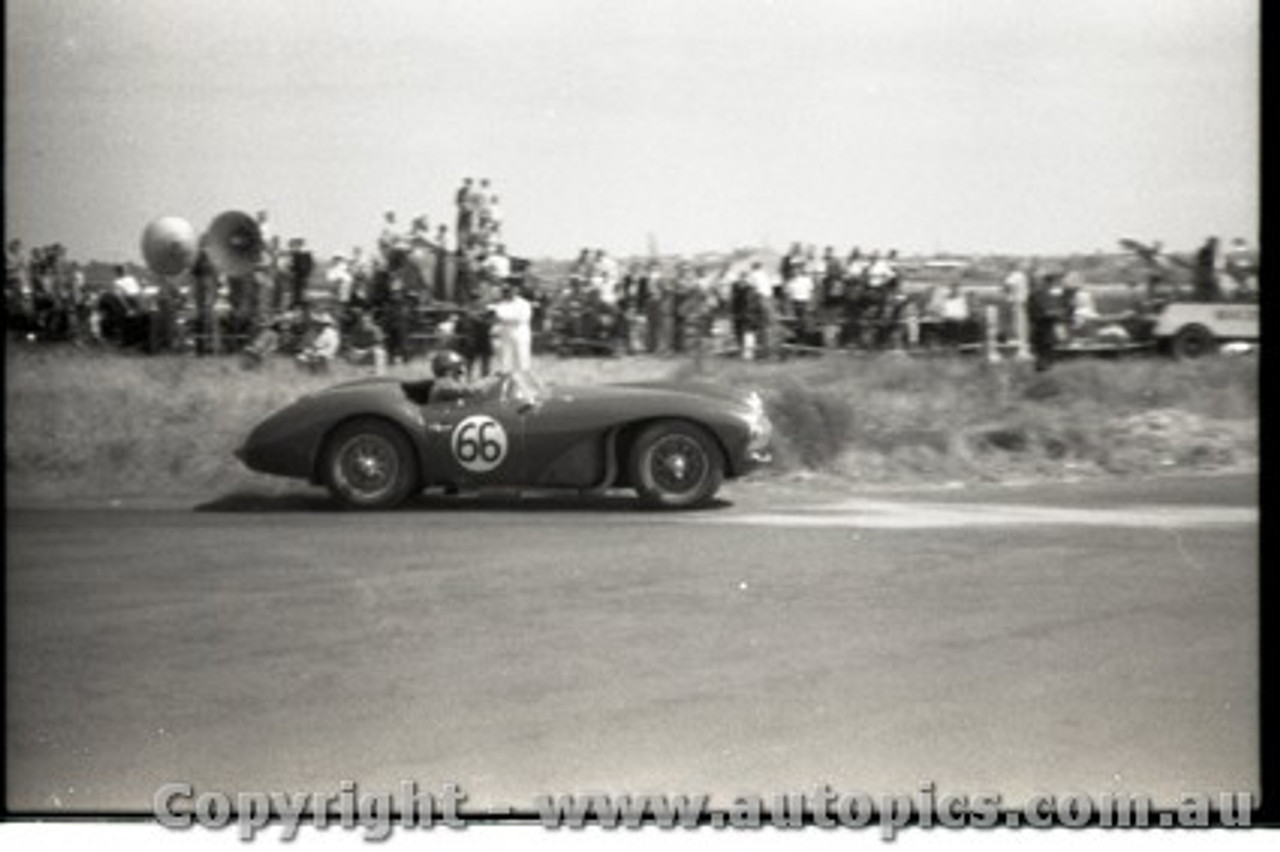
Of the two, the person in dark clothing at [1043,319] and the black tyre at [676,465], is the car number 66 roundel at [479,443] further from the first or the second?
the person in dark clothing at [1043,319]

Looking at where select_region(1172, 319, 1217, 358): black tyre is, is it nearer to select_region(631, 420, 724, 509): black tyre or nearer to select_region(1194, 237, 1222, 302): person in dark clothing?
select_region(1194, 237, 1222, 302): person in dark clothing

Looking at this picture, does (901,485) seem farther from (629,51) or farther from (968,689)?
(629,51)

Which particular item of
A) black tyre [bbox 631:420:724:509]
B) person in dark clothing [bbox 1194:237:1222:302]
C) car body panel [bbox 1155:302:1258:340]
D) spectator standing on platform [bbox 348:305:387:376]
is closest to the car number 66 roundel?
spectator standing on platform [bbox 348:305:387:376]

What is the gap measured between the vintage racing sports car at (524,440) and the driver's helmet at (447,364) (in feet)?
0.21

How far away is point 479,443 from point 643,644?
1281 mm

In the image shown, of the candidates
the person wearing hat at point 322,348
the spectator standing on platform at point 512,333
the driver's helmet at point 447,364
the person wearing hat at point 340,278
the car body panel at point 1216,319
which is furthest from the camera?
the driver's helmet at point 447,364

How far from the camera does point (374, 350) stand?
284 inches

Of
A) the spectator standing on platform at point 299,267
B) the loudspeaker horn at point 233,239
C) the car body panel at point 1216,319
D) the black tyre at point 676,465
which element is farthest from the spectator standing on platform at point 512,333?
the car body panel at point 1216,319

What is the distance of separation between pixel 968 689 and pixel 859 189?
6.15 ft

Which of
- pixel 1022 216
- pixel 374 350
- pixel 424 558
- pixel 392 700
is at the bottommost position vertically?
pixel 392 700

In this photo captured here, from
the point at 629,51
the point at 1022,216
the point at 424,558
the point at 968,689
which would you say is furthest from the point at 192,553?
the point at 1022,216

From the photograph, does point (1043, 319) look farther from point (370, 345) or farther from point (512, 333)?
point (370, 345)

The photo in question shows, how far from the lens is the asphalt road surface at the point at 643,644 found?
616 cm

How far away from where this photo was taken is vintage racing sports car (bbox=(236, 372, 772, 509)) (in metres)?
7.20
